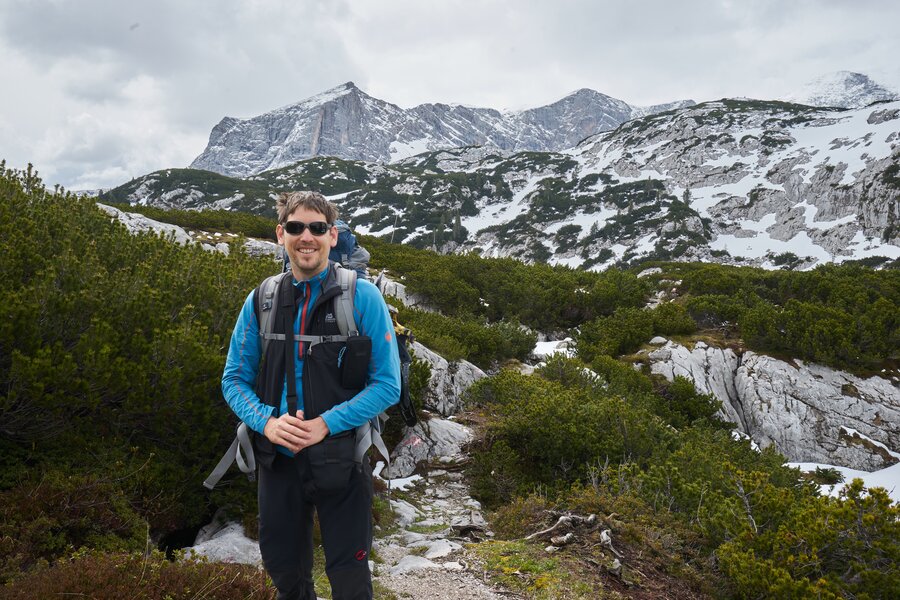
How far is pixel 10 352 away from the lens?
4316 mm

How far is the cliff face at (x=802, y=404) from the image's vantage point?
13.5 meters

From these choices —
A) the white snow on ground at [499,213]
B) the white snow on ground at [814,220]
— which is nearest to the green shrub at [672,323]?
the white snow on ground at [814,220]

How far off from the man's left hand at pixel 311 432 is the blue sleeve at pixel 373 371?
0.12 ft

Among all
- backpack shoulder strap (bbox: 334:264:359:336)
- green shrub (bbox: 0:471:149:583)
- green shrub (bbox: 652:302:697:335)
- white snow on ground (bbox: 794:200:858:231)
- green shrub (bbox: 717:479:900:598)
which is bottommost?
green shrub (bbox: 717:479:900:598)

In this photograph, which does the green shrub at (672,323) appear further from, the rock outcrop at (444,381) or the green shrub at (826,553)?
the green shrub at (826,553)

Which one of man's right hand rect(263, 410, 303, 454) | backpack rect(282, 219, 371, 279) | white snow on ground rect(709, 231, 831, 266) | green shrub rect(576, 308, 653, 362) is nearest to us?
man's right hand rect(263, 410, 303, 454)

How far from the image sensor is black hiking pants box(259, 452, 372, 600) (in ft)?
7.91

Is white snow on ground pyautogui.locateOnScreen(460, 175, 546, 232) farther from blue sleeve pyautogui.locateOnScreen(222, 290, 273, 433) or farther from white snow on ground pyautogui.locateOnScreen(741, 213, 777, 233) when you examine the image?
blue sleeve pyautogui.locateOnScreen(222, 290, 273, 433)

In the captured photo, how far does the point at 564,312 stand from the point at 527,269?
15.6 feet

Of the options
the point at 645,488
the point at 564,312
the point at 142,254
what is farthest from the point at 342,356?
the point at 564,312

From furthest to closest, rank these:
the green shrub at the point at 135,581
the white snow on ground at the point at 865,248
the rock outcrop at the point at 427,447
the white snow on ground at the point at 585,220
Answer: the white snow on ground at the point at 585,220 → the white snow on ground at the point at 865,248 → the rock outcrop at the point at 427,447 → the green shrub at the point at 135,581

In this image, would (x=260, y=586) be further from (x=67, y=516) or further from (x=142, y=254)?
(x=142, y=254)

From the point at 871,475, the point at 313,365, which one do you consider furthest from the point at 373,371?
the point at 871,475

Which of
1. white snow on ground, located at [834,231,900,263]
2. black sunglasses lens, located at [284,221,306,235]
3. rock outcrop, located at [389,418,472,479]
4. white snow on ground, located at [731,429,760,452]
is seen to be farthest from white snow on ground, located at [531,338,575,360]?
white snow on ground, located at [834,231,900,263]
